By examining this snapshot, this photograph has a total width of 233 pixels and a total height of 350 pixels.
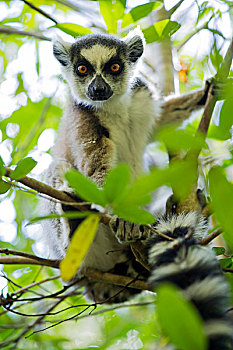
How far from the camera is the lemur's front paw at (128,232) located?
8.08 feet

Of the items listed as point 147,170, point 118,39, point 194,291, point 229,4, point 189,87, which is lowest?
point 147,170

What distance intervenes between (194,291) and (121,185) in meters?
0.57

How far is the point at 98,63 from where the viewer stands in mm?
3545

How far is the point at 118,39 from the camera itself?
12.5ft

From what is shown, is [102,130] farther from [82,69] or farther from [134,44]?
[134,44]

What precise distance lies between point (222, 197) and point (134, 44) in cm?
296

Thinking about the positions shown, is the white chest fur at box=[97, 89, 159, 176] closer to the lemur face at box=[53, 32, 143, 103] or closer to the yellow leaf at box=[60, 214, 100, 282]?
the lemur face at box=[53, 32, 143, 103]

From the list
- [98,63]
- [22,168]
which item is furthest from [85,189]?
[98,63]

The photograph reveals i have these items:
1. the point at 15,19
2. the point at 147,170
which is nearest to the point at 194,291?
the point at 147,170

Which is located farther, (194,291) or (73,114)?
(73,114)

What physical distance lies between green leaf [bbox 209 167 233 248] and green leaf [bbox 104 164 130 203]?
0.89ft

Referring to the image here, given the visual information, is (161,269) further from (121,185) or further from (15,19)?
(15,19)

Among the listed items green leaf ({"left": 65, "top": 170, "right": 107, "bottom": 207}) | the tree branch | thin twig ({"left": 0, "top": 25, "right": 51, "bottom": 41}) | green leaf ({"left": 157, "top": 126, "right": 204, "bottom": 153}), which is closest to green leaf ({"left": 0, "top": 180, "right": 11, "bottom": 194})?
the tree branch

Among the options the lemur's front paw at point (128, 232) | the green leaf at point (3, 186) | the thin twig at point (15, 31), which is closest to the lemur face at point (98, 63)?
the thin twig at point (15, 31)
